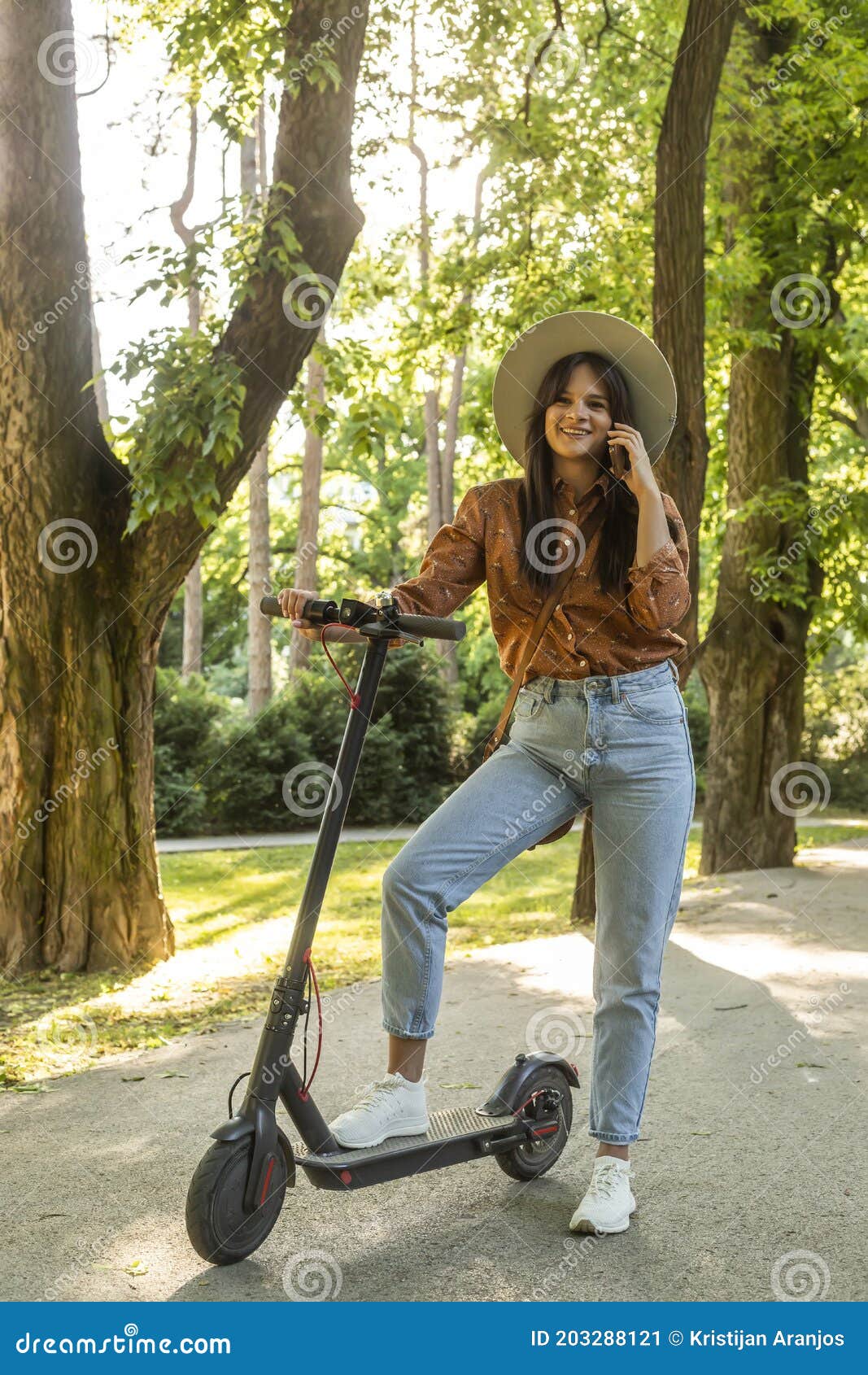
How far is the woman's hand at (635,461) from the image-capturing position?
3.18 metres

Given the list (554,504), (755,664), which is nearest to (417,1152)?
(554,504)

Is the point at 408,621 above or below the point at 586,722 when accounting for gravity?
above

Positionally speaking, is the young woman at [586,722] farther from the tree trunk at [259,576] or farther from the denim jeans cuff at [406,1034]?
the tree trunk at [259,576]

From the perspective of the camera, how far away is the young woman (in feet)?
10.5

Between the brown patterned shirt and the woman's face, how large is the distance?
10 cm

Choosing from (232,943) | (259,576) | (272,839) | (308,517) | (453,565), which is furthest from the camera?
(308,517)

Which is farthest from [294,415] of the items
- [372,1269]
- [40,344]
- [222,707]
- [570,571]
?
[222,707]

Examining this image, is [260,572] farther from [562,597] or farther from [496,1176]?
[562,597]

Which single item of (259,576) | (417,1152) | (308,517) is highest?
(308,517)

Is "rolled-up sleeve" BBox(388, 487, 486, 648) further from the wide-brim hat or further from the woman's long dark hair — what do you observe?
the wide-brim hat

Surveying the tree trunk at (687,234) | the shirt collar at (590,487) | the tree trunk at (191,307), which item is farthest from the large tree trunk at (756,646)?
the shirt collar at (590,487)

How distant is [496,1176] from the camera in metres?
3.77

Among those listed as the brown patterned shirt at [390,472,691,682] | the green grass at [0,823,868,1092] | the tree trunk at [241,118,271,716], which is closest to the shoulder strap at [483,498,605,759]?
the brown patterned shirt at [390,472,691,682]

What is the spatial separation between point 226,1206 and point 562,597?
1.61 metres
